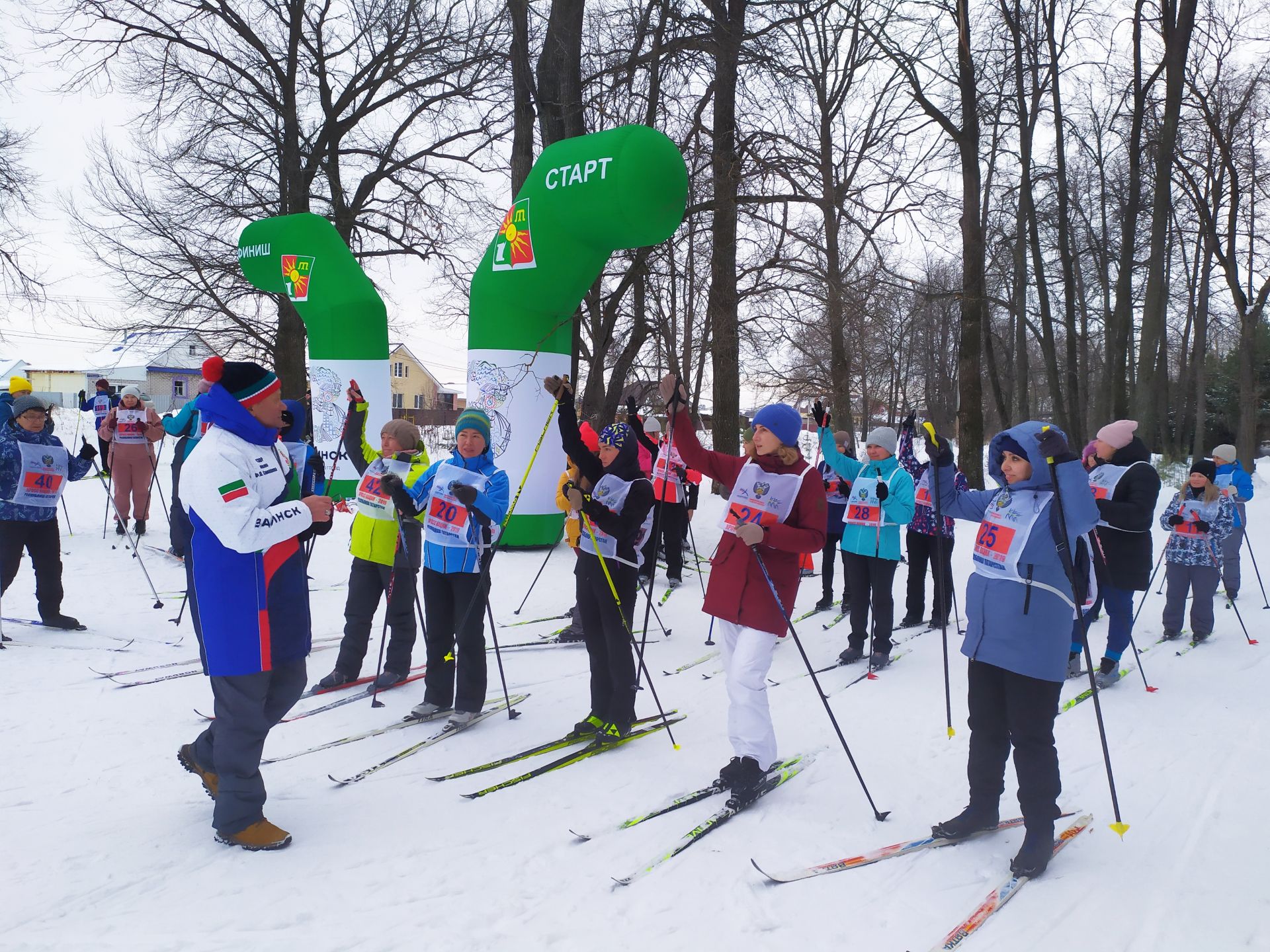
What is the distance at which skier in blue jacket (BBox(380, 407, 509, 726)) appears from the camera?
4.77 meters

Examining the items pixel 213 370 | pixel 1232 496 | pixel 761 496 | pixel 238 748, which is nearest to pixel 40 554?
pixel 238 748

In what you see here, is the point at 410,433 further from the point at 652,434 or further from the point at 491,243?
the point at 491,243

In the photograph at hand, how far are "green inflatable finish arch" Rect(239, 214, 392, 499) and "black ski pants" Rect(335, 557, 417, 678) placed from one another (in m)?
7.44

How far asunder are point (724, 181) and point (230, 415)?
919 centimetres

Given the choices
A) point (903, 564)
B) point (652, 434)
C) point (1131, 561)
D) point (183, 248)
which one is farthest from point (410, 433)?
point (183, 248)

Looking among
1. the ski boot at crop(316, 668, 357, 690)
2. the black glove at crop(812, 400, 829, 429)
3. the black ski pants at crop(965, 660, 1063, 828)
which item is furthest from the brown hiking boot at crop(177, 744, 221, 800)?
the black glove at crop(812, 400, 829, 429)

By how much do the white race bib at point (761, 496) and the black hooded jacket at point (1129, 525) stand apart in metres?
2.37

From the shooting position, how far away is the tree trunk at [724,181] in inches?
424

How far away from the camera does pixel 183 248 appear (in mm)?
15211

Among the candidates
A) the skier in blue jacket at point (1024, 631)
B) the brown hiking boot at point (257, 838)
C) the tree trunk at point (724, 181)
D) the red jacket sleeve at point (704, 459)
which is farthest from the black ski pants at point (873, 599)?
the tree trunk at point (724, 181)

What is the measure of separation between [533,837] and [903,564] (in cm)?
823

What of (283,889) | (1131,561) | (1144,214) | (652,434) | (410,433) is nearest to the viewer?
(283,889)

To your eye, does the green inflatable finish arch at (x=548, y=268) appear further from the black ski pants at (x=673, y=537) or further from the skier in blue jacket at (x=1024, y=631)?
the skier in blue jacket at (x=1024, y=631)

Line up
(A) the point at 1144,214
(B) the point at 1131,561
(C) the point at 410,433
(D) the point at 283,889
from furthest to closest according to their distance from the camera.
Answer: (A) the point at 1144,214, (B) the point at 1131,561, (C) the point at 410,433, (D) the point at 283,889
